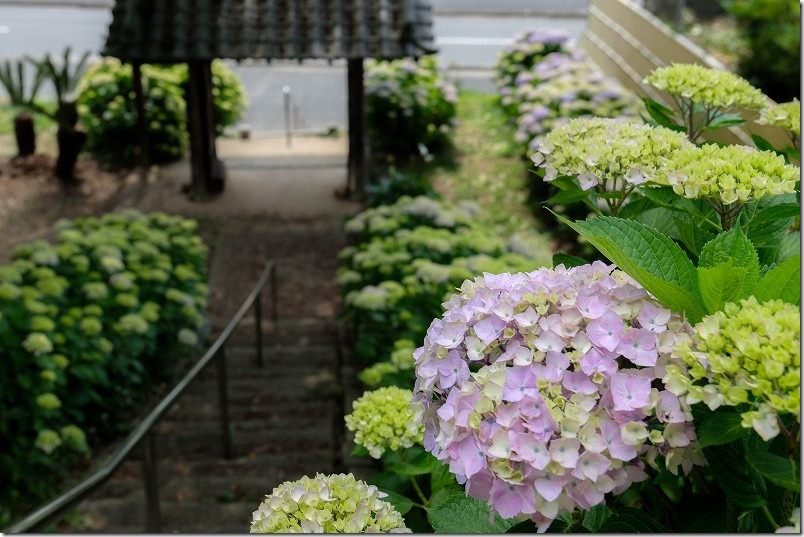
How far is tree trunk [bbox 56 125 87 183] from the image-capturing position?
9.52 meters

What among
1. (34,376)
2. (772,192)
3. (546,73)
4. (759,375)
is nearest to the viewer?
(759,375)

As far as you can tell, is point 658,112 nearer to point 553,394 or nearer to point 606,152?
point 606,152

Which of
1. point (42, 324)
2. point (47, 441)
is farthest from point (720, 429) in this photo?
point (42, 324)

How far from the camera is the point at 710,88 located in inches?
60.5

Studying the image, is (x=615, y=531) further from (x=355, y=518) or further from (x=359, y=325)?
(x=359, y=325)

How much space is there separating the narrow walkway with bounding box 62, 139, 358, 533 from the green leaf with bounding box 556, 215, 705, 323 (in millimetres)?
3362

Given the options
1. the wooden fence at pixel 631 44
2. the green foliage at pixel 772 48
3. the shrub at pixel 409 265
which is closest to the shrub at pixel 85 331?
the shrub at pixel 409 265

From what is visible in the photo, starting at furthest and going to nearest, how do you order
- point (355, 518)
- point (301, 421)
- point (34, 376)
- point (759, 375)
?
point (301, 421)
point (34, 376)
point (355, 518)
point (759, 375)

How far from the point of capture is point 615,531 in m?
0.98

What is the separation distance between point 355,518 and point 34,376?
408 cm

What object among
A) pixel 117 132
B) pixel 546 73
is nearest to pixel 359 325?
pixel 546 73

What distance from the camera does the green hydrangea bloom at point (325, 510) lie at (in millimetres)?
929

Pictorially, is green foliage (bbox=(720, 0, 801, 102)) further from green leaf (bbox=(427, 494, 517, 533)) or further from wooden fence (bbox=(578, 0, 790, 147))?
green leaf (bbox=(427, 494, 517, 533))

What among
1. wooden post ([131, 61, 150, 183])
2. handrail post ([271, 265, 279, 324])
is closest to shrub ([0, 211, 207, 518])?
handrail post ([271, 265, 279, 324])
